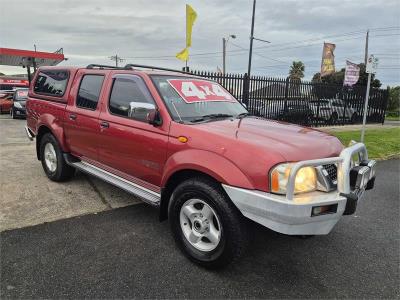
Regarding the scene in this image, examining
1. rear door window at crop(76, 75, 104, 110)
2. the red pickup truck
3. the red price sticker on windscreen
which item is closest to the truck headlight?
the red pickup truck

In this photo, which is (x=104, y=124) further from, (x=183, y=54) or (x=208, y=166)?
(x=183, y=54)

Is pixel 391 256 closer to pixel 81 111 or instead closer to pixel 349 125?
pixel 81 111

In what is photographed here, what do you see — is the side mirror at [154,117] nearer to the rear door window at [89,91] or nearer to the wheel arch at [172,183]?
the wheel arch at [172,183]

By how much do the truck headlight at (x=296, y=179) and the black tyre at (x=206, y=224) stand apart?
1.39 feet

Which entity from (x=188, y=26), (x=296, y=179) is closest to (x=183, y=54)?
(x=188, y=26)

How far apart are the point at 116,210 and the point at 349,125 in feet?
51.7

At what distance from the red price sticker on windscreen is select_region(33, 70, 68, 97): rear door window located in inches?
82.1

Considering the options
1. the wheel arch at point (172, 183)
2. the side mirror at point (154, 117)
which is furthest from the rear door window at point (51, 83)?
the wheel arch at point (172, 183)

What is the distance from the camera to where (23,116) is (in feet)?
57.4

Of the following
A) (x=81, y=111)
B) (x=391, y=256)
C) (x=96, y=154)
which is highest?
(x=81, y=111)

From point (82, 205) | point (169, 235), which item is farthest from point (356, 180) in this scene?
point (82, 205)

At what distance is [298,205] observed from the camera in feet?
8.50

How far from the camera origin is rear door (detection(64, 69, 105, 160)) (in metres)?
4.48

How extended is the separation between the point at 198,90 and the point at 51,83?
9.02 ft
